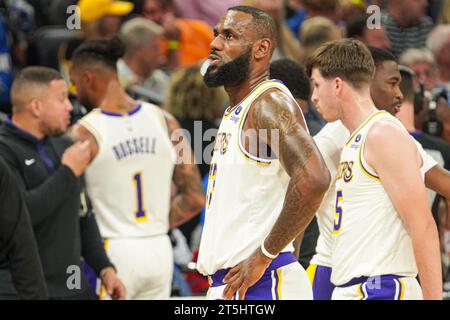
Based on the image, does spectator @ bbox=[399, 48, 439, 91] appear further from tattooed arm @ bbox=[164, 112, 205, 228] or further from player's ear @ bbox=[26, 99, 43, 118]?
player's ear @ bbox=[26, 99, 43, 118]

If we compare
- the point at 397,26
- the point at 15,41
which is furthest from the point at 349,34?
the point at 15,41

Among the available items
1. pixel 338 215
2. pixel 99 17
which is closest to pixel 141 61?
pixel 99 17

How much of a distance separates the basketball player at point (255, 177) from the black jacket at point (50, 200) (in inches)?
71.5

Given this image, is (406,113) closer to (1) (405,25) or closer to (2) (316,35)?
(2) (316,35)

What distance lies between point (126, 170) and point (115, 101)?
538mm

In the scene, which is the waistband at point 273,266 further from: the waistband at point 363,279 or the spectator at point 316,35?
the spectator at point 316,35

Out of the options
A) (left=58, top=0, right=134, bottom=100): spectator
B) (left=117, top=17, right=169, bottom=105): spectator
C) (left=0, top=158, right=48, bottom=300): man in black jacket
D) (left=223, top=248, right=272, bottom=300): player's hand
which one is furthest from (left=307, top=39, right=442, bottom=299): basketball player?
(left=58, top=0, right=134, bottom=100): spectator

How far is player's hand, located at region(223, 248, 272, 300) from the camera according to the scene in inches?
189

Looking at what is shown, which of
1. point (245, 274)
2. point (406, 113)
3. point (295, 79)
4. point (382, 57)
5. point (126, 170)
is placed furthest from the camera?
point (126, 170)

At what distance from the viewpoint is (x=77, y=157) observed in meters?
6.89

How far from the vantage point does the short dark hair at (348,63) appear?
17.0 feet

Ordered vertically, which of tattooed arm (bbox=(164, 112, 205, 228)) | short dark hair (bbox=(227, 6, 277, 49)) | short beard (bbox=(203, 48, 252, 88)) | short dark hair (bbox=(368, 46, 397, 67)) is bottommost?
tattooed arm (bbox=(164, 112, 205, 228))

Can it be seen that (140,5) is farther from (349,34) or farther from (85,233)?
(85,233)

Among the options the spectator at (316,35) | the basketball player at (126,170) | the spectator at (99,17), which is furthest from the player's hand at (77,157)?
the spectator at (99,17)
